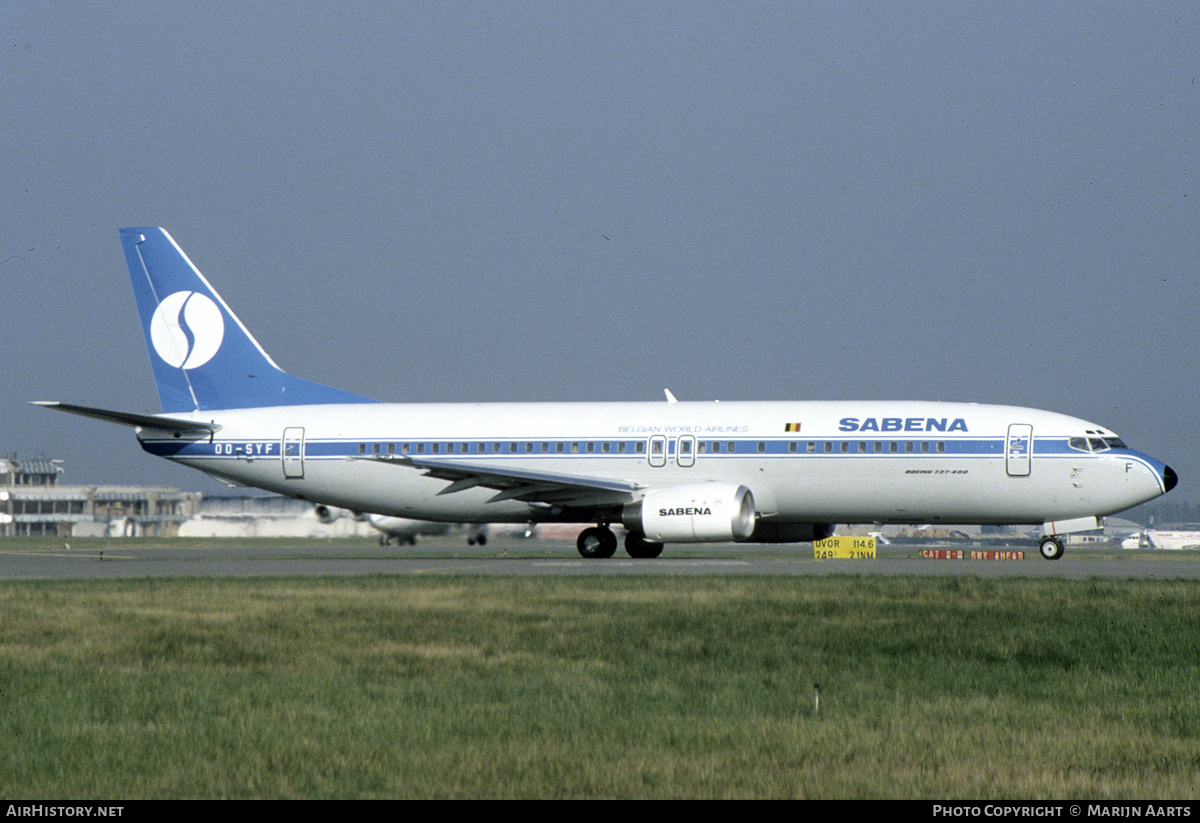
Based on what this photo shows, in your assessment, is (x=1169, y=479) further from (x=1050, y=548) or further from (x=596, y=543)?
(x=596, y=543)

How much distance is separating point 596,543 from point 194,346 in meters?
12.6

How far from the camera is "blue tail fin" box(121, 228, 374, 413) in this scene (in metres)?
37.6

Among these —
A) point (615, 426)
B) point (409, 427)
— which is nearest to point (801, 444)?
point (615, 426)

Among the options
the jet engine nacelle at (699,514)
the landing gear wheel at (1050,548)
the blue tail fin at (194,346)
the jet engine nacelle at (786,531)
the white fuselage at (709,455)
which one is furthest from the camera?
the blue tail fin at (194,346)

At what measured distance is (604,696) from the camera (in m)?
11.6

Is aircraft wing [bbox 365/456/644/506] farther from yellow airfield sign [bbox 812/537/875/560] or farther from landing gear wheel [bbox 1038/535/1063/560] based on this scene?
landing gear wheel [bbox 1038/535/1063/560]

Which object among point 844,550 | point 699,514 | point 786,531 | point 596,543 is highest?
point 699,514

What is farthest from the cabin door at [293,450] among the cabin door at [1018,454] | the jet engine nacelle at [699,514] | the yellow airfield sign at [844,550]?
the cabin door at [1018,454]

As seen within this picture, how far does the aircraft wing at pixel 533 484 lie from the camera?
1280 inches

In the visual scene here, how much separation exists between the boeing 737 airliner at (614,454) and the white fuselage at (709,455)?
0.04 metres

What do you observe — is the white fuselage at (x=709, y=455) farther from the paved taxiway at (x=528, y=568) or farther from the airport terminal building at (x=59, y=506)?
the airport terminal building at (x=59, y=506)

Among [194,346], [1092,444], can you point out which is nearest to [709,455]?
[1092,444]

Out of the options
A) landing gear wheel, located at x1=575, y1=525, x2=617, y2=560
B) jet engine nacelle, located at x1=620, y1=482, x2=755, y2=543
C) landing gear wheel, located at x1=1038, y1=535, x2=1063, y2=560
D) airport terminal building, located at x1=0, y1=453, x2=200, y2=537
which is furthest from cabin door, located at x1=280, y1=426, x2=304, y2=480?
airport terminal building, located at x1=0, y1=453, x2=200, y2=537

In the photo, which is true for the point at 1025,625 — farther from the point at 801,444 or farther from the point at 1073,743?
the point at 801,444
